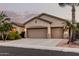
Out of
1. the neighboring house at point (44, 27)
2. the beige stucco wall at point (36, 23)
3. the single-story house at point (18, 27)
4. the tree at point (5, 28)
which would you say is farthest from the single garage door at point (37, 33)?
the tree at point (5, 28)

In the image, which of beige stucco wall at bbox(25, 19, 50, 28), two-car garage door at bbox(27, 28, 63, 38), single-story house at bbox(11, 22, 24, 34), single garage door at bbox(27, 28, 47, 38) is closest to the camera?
two-car garage door at bbox(27, 28, 63, 38)

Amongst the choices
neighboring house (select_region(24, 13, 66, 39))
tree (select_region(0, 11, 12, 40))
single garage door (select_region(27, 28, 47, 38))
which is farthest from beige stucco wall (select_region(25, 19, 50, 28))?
tree (select_region(0, 11, 12, 40))

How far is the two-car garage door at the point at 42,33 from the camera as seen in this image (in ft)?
130

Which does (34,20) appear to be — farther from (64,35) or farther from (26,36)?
(64,35)

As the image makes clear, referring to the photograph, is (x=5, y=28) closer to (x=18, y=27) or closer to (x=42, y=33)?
(x=42, y=33)

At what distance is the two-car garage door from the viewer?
39594mm

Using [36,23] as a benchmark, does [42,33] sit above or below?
below

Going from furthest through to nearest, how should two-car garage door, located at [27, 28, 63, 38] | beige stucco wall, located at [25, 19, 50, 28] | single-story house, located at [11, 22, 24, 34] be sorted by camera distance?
1. single-story house, located at [11, 22, 24, 34]
2. beige stucco wall, located at [25, 19, 50, 28]
3. two-car garage door, located at [27, 28, 63, 38]

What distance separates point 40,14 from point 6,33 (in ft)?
30.1

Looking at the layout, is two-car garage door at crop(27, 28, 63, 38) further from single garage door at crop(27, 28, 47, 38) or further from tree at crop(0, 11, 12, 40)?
tree at crop(0, 11, 12, 40)

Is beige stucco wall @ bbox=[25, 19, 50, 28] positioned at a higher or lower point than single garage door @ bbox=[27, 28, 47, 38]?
higher

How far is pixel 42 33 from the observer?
40656mm

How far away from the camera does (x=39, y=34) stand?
1608 inches

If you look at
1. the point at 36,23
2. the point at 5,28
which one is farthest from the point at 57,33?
the point at 5,28
